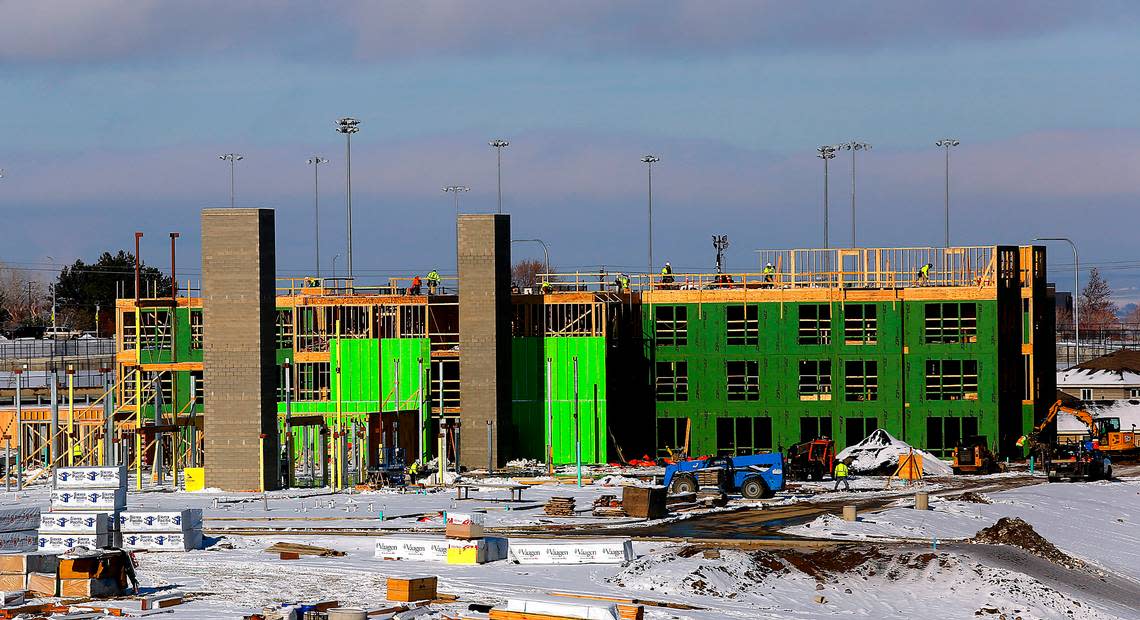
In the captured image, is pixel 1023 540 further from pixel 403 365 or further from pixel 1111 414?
pixel 1111 414

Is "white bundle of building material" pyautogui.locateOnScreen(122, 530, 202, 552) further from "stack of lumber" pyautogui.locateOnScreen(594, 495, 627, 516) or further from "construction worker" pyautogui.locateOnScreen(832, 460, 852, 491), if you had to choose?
"construction worker" pyautogui.locateOnScreen(832, 460, 852, 491)

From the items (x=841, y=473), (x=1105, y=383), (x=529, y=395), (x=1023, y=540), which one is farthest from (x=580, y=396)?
(x=1105, y=383)

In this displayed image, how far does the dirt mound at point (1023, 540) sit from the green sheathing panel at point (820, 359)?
25683 mm

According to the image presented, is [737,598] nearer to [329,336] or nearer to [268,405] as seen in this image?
[268,405]

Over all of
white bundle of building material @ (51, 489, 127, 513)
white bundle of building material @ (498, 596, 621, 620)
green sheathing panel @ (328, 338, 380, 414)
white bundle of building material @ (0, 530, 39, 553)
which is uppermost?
green sheathing panel @ (328, 338, 380, 414)

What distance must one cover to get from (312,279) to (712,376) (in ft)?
60.6

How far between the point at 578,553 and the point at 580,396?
100ft

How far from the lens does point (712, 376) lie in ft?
239

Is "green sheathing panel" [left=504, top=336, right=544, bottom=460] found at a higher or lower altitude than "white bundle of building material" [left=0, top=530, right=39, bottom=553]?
higher

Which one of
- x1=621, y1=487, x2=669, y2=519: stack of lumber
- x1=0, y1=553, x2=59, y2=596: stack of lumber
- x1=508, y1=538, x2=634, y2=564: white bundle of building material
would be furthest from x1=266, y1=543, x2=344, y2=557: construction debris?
x1=621, y1=487, x2=669, y2=519: stack of lumber

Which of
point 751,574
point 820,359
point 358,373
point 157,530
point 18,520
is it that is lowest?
point 751,574

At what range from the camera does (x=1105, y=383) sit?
105 meters

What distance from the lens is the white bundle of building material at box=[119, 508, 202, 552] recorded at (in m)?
43.2

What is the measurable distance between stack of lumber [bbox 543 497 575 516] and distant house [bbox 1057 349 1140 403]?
203 ft
